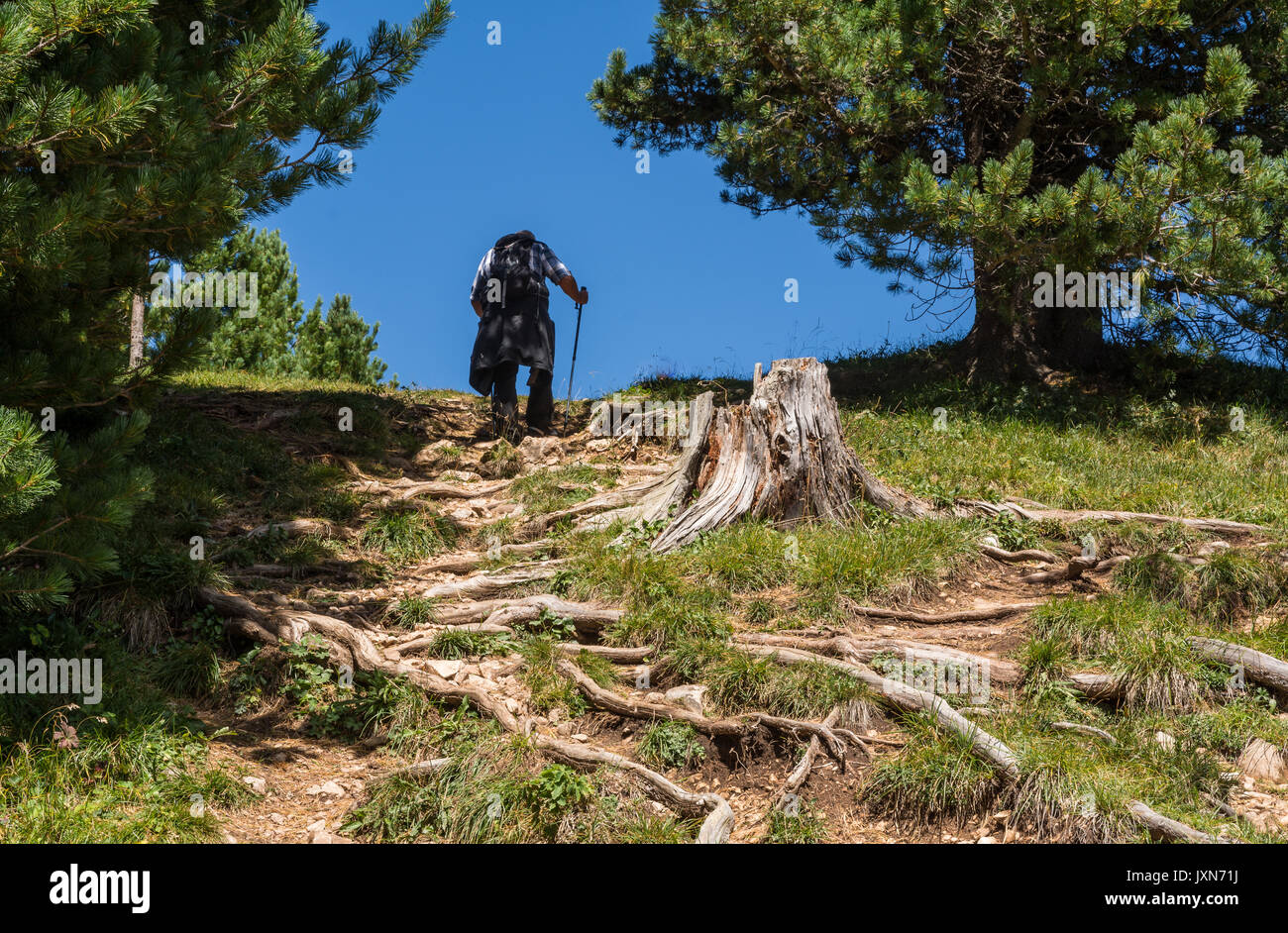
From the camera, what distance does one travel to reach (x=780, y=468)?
875 centimetres

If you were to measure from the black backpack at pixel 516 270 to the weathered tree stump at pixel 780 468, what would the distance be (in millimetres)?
4218

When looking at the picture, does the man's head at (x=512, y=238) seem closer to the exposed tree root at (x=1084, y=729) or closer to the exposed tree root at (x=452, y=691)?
the exposed tree root at (x=452, y=691)

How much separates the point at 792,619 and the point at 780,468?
1.88 meters

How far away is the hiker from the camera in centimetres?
1248

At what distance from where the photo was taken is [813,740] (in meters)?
5.68

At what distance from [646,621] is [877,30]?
871 cm

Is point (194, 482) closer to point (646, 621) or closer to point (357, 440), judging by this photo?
point (357, 440)

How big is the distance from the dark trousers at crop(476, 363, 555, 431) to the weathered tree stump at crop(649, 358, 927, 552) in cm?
410

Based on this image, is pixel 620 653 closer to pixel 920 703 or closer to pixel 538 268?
pixel 920 703

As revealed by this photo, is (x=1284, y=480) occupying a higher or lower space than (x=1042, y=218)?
lower

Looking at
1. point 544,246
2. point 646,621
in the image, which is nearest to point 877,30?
point 544,246

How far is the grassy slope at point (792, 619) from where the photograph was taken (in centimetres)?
509

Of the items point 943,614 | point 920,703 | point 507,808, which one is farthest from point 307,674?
point 943,614

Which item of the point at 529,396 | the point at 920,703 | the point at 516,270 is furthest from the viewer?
the point at 529,396
